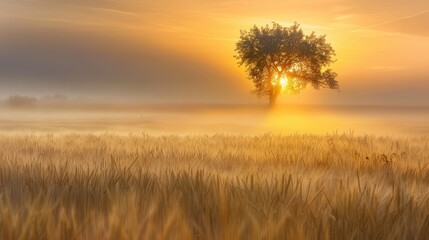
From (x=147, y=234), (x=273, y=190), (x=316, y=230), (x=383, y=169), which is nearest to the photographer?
(x=147, y=234)

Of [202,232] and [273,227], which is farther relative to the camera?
[202,232]

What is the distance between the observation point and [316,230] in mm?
3348

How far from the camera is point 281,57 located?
55250 millimetres

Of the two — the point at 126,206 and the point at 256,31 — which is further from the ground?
the point at 256,31

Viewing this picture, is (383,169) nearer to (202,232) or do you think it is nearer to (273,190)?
(273,190)

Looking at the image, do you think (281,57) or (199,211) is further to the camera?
(281,57)

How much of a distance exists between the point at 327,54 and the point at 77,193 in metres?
53.7

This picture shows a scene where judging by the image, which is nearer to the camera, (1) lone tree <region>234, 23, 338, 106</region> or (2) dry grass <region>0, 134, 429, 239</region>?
(2) dry grass <region>0, 134, 429, 239</region>

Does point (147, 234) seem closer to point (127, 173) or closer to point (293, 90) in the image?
point (127, 173)

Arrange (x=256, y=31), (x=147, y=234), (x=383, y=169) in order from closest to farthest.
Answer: (x=147, y=234)
(x=383, y=169)
(x=256, y=31)

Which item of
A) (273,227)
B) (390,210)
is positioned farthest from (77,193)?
(390,210)

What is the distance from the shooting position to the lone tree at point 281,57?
54.7m

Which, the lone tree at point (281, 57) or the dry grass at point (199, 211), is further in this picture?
the lone tree at point (281, 57)

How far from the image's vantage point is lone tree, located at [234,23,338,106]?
54719 millimetres
